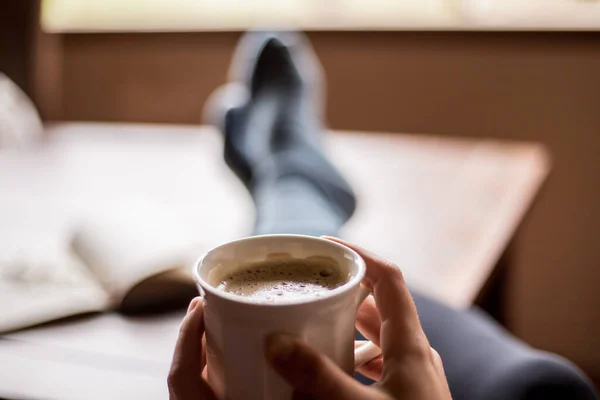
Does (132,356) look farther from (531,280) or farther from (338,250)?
(531,280)

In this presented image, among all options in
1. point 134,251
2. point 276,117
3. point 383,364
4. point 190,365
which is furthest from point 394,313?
point 276,117

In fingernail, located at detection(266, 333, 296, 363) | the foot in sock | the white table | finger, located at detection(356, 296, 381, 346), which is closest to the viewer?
fingernail, located at detection(266, 333, 296, 363)

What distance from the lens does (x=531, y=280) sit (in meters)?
1.75

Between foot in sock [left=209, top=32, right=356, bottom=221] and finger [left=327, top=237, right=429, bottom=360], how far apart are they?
23.4 inches

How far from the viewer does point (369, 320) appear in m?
0.46

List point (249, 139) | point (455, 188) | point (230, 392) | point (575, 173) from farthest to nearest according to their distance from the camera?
point (575, 173)
point (249, 139)
point (455, 188)
point (230, 392)

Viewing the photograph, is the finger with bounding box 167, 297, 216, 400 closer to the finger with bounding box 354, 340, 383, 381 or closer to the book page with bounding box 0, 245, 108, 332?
the finger with bounding box 354, 340, 383, 381

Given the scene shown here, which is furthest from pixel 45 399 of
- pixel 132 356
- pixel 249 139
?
pixel 249 139

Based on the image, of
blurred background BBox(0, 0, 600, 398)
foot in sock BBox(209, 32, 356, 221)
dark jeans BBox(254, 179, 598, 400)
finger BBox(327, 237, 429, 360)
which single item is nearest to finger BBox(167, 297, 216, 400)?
finger BBox(327, 237, 429, 360)

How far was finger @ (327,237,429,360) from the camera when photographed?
38cm

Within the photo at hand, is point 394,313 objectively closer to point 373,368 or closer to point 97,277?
point 373,368

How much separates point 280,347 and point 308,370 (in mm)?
22

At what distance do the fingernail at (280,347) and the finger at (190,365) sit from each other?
0.24 ft

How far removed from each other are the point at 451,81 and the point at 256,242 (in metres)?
1.44
